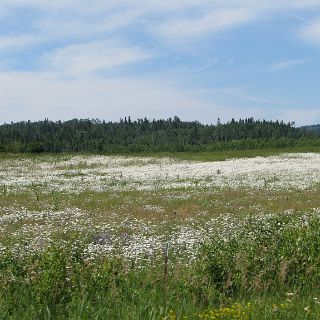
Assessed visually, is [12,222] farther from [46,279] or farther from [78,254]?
[46,279]

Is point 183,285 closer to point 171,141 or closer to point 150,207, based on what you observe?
point 150,207

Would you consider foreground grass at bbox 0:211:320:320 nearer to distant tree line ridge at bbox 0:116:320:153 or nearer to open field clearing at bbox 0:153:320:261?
open field clearing at bbox 0:153:320:261

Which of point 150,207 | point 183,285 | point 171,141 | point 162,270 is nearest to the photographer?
point 183,285

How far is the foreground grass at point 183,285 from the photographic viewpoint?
24.1 ft

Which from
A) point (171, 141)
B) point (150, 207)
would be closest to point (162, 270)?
point (150, 207)

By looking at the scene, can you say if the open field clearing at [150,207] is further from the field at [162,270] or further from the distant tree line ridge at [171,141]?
the distant tree line ridge at [171,141]

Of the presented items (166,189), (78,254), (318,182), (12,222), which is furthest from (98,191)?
(78,254)

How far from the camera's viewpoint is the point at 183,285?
29.8 feet

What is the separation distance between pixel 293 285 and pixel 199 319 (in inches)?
136

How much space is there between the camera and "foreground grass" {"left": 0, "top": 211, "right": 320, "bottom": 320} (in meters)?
7.35

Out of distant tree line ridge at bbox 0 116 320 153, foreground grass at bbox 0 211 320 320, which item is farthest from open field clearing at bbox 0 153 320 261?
distant tree line ridge at bbox 0 116 320 153

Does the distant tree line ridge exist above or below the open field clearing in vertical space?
above

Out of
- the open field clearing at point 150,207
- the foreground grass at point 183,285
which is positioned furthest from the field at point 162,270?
the open field clearing at point 150,207

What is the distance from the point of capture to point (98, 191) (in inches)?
1437
